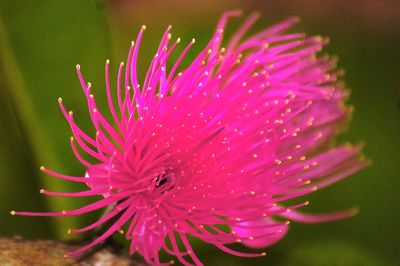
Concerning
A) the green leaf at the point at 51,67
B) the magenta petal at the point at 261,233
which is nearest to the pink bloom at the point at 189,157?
the magenta petal at the point at 261,233

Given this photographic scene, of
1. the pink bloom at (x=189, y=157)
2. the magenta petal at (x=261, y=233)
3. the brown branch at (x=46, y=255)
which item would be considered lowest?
the brown branch at (x=46, y=255)

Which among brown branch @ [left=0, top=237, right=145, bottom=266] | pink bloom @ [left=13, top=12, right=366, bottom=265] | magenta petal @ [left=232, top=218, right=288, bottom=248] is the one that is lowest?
brown branch @ [left=0, top=237, right=145, bottom=266]

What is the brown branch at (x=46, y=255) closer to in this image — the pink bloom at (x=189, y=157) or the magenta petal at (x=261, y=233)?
the pink bloom at (x=189, y=157)

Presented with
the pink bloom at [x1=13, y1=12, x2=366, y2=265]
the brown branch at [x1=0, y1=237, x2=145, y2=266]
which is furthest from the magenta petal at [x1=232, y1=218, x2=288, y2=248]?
the brown branch at [x1=0, y1=237, x2=145, y2=266]

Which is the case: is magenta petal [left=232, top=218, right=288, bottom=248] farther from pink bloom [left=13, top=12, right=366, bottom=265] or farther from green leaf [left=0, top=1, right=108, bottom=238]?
green leaf [left=0, top=1, right=108, bottom=238]

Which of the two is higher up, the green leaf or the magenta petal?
the green leaf

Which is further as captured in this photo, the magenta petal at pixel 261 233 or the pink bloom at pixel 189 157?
the magenta petal at pixel 261 233

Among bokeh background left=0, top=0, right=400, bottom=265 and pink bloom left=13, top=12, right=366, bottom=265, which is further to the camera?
bokeh background left=0, top=0, right=400, bottom=265

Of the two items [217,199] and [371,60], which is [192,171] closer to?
[217,199]

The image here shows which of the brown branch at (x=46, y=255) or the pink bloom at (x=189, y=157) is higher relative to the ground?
the pink bloom at (x=189, y=157)
